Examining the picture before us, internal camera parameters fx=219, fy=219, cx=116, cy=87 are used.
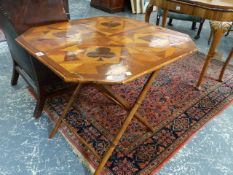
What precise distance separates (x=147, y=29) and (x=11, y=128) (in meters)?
1.26

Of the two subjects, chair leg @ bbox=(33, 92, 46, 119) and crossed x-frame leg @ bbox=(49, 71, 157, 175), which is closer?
crossed x-frame leg @ bbox=(49, 71, 157, 175)

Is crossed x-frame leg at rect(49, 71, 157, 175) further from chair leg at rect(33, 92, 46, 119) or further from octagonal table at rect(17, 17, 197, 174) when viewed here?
chair leg at rect(33, 92, 46, 119)

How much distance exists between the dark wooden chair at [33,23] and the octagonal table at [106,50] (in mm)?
97

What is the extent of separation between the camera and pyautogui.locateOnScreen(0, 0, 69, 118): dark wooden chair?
4.92ft

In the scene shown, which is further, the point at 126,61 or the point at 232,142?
the point at 232,142

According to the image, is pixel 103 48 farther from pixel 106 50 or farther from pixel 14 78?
pixel 14 78

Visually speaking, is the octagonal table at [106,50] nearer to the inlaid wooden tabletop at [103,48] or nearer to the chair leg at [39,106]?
the inlaid wooden tabletop at [103,48]

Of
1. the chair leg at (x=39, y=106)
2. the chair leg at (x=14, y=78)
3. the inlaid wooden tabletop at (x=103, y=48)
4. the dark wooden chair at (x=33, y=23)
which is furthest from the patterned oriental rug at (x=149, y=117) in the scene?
the inlaid wooden tabletop at (x=103, y=48)

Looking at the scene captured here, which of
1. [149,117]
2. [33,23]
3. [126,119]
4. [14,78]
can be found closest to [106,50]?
[126,119]

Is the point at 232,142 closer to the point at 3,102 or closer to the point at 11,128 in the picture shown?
the point at 11,128

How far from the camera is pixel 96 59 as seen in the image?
114cm

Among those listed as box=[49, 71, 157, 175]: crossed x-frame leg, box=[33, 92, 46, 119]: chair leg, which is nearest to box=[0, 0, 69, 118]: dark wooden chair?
box=[33, 92, 46, 119]: chair leg

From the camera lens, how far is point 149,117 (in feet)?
6.01

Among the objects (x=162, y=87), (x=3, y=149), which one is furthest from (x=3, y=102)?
(x=162, y=87)
